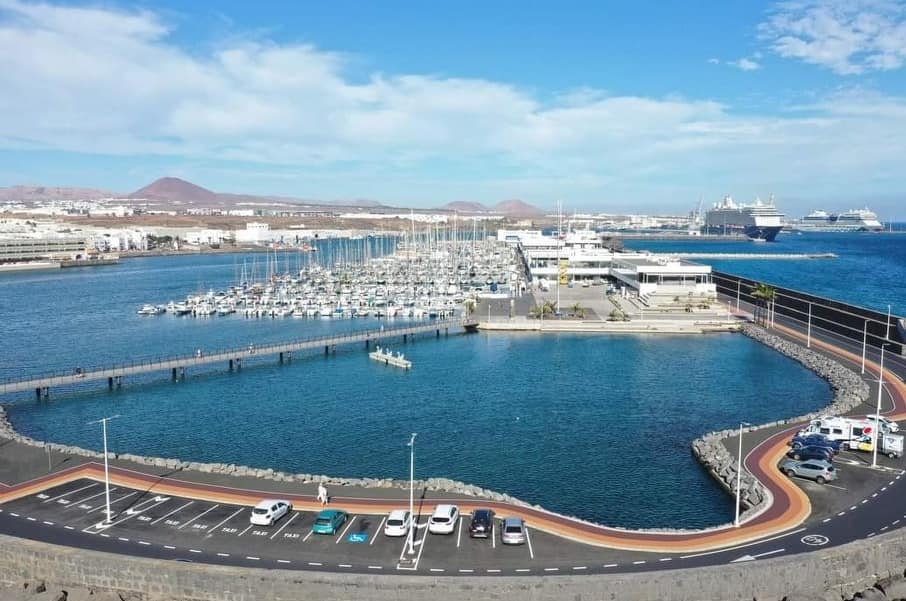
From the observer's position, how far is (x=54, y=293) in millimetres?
74000

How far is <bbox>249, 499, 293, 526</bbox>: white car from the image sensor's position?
620 inches

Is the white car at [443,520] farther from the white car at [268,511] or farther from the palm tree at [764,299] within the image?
the palm tree at [764,299]

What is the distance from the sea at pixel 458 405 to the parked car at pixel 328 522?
598cm

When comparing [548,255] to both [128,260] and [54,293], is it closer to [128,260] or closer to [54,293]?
[54,293]

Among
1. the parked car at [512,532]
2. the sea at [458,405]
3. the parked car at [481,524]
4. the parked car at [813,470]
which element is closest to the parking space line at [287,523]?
the parked car at [481,524]

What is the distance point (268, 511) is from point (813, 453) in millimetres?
15658

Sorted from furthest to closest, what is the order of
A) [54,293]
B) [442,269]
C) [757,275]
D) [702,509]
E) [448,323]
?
1. [757,275]
2. [442,269]
3. [54,293]
4. [448,323]
5. [702,509]

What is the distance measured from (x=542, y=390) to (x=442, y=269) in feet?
173

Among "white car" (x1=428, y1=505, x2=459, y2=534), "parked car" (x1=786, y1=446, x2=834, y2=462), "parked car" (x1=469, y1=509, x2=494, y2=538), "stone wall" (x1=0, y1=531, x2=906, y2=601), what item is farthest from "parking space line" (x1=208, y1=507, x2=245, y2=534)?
"parked car" (x1=786, y1=446, x2=834, y2=462)

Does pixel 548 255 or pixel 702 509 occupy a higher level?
pixel 548 255

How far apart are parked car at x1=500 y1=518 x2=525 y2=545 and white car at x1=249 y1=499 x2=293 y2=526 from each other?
5.42 m

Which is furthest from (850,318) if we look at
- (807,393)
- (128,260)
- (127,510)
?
(128,260)

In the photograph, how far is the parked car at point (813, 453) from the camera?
64.6 ft

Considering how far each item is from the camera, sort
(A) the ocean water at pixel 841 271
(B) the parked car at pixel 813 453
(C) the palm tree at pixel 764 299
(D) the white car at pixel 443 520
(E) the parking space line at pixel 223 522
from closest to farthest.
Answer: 1. (D) the white car at pixel 443 520
2. (E) the parking space line at pixel 223 522
3. (B) the parked car at pixel 813 453
4. (C) the palm tree at pixel 764 299
5. (A) the ocean water at pixel 841 271
